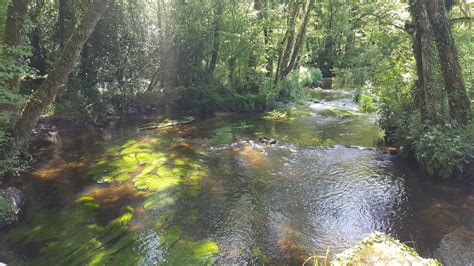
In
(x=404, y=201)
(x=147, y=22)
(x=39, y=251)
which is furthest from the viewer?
(x=147, y=22)

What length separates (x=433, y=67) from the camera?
1115cm

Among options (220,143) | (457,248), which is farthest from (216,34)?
(457,248)

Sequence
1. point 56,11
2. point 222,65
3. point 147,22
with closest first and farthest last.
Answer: point 56,11 → point 147,22 → point 222,65

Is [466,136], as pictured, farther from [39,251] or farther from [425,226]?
[39,251]

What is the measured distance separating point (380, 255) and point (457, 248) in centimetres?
470

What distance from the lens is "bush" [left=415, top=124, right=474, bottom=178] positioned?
9820 millimetres

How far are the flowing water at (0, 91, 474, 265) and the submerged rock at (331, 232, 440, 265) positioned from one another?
9.90 feet

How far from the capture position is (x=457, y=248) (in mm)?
7051

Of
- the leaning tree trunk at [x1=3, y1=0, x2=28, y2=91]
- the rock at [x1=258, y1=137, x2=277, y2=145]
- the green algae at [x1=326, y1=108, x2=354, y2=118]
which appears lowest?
the rock at [x1=258, y1=137, x2=277, y2=145]

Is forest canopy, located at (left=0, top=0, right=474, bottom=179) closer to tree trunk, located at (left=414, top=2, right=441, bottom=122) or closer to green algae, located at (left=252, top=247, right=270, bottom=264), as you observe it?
tree trunk, located at (left=414, top=2, right=441, bottom=122)

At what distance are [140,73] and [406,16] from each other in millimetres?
13938

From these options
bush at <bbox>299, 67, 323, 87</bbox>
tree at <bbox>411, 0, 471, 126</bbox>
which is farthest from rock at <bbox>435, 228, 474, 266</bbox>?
bush at <bbox>299, 67, 323, 87</bbox>

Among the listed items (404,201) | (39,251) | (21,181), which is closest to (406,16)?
(404,201)

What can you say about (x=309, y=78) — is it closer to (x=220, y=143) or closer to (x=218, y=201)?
(x=220, y=143)
